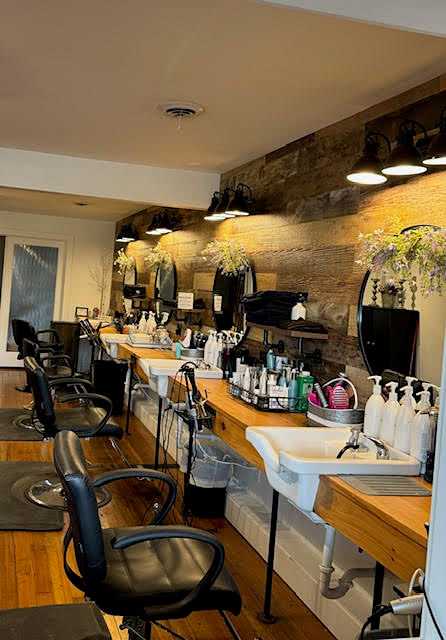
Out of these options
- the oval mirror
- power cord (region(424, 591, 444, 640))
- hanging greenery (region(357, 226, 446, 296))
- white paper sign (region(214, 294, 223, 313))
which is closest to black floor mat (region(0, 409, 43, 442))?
white paper sign (region(214, 294, 223, 313))

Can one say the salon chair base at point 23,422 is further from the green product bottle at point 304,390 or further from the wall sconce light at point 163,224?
the green product bottle at point 304,390

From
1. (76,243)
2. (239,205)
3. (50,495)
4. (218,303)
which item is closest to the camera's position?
(50,495)

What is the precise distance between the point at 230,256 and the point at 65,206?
13.3ft

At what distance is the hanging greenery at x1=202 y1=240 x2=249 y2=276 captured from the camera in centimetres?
424

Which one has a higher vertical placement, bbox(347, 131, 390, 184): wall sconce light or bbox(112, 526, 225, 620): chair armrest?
bbox(347, 131, 390, 184): wall sconce light

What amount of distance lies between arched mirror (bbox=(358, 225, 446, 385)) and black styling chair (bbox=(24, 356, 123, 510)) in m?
1.80

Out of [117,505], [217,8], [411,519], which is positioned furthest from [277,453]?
[117,505]

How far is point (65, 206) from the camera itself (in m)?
7.70

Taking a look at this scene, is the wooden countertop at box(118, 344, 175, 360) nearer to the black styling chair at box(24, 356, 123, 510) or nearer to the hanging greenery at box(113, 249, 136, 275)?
the black styling chair at box(24, 356, 123, 510)

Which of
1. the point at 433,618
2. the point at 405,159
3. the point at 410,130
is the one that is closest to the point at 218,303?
the point at 410,130

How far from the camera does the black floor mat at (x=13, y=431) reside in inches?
204

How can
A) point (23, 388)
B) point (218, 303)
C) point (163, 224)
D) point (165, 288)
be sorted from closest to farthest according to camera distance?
1. point (218, 303)
2. point (163, 224)
3. point (165, 288)
4. point (23, 388)

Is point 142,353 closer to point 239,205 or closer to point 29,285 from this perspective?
point 239,205

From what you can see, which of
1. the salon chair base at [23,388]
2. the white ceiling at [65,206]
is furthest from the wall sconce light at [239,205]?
the salon chair base at [23,388]
